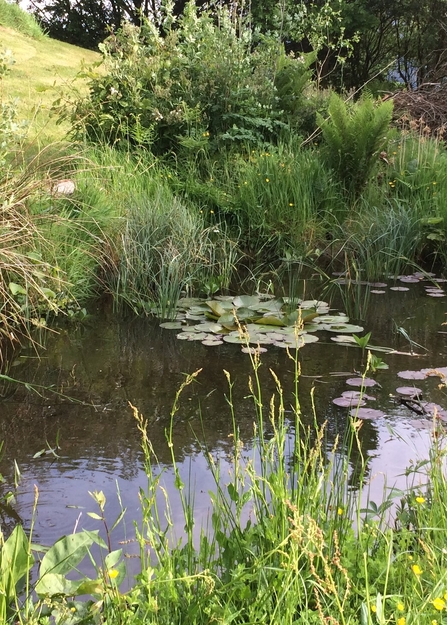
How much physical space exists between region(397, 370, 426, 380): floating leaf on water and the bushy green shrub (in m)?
3.72

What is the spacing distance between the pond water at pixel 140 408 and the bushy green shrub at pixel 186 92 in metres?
2.86

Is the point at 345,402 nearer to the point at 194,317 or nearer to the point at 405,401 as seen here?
the point at 405,401

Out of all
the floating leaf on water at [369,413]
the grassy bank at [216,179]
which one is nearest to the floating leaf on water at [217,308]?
the grassy bank at [216,179]

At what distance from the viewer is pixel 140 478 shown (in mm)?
2393

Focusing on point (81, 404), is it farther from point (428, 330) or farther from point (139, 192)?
point (139, 192)

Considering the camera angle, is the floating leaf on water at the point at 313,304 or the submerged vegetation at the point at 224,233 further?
the floating leaf on water at the point at 313,304

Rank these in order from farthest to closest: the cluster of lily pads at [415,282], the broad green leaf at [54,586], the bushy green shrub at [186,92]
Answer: the bushy green shrub at [186,92]
the cluster of lily pads at [415,282]
the broad green leaf at [54,586]

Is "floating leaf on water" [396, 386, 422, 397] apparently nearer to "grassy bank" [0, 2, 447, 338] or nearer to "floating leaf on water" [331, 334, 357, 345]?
"floating leaf on water" [331, 334, 357, 345]

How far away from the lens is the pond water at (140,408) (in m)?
2.29

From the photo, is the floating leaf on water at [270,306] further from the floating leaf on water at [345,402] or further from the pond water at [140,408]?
the floating leaf on water at [345,402]

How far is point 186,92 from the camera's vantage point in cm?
663

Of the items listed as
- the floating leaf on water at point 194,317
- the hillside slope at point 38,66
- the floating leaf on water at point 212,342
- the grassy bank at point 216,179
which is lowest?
the floating leaf on water at point 212,342

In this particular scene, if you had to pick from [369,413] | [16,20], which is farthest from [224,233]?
[16,20]

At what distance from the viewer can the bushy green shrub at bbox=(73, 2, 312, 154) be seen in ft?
21.1
